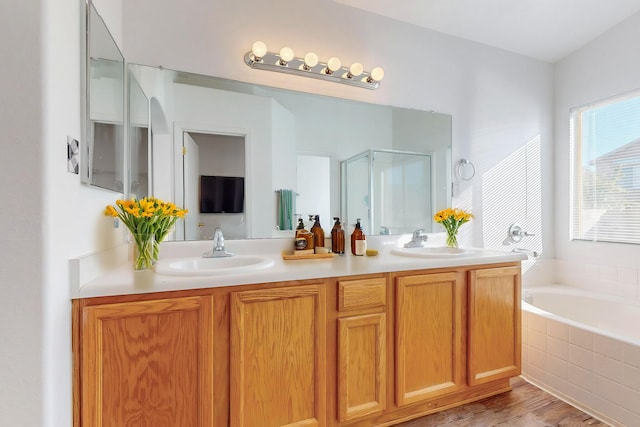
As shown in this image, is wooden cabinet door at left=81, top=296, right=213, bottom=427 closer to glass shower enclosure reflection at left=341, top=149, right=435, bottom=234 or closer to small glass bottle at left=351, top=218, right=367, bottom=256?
small glass bottle at left=351, top=218, right=367, bottom=256

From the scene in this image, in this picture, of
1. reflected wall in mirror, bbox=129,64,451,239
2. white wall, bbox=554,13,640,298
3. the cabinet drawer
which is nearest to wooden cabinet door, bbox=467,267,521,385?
the cabinet drawer

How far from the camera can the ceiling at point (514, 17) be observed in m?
2.15

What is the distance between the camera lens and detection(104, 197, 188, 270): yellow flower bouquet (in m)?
1.35

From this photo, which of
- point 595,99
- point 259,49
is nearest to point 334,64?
point 259,49

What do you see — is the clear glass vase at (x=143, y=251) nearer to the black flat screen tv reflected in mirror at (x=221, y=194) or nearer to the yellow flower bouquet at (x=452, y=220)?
the black flat screen tv reflected in mirror at (x=221, y=194)

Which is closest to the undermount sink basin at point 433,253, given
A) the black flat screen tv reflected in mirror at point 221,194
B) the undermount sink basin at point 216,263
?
the undermount sink basin at point 216,263

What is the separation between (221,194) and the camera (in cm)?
175

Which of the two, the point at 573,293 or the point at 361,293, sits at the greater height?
the point at 361,293

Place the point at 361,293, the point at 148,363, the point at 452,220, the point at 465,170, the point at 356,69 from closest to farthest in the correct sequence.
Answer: the point at 148,363 → the point at 361,293 → the point at 356,69 → the point at 452,220 → the point at 465,170

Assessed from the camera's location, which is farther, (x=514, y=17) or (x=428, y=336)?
(x=514, y=17)

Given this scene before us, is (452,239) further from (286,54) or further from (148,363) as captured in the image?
(148,363)

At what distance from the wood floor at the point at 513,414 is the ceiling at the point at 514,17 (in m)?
2.54

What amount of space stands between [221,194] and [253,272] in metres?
0.65

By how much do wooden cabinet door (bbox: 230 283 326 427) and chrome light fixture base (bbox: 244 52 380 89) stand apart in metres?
1.30
